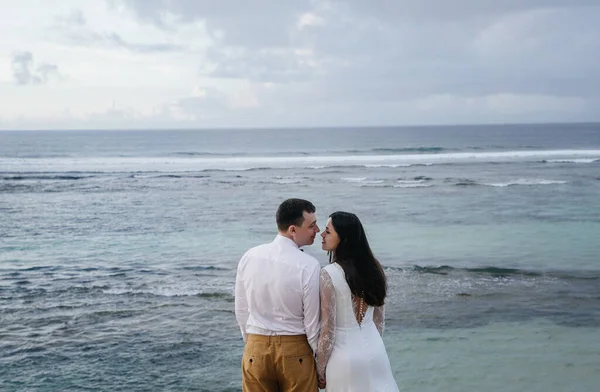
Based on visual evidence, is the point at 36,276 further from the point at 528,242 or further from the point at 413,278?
the point at 528,242

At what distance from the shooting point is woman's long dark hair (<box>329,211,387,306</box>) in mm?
3783

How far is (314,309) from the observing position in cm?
389

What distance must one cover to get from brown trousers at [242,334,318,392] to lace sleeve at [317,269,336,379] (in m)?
0.14

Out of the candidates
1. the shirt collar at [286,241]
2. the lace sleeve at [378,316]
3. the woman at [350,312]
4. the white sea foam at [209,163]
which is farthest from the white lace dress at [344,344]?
the white sea foam at [209,163]

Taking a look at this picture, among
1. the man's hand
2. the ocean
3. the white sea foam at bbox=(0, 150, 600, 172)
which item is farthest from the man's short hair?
the white sea foam at bbox=(0, 150, 600, 172)

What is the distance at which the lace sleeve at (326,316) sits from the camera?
3.81 meters

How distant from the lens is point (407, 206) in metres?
26.0

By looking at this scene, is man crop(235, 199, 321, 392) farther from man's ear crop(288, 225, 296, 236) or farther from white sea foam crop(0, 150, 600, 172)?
white sea foam crop(0, 150, 600, 172)

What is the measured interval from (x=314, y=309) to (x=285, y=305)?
0.17 m

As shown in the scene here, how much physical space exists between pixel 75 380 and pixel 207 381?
1.59 meters

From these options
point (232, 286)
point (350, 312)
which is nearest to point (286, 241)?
point (350, 312)

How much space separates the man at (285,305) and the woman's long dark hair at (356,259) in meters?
0.20

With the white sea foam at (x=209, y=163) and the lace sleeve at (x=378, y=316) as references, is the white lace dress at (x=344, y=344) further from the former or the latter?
the white sea foam at (x=209, y=163)

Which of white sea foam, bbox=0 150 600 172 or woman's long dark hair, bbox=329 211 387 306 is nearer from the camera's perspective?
woman's long dark hair, bbox=329 211 387 306
